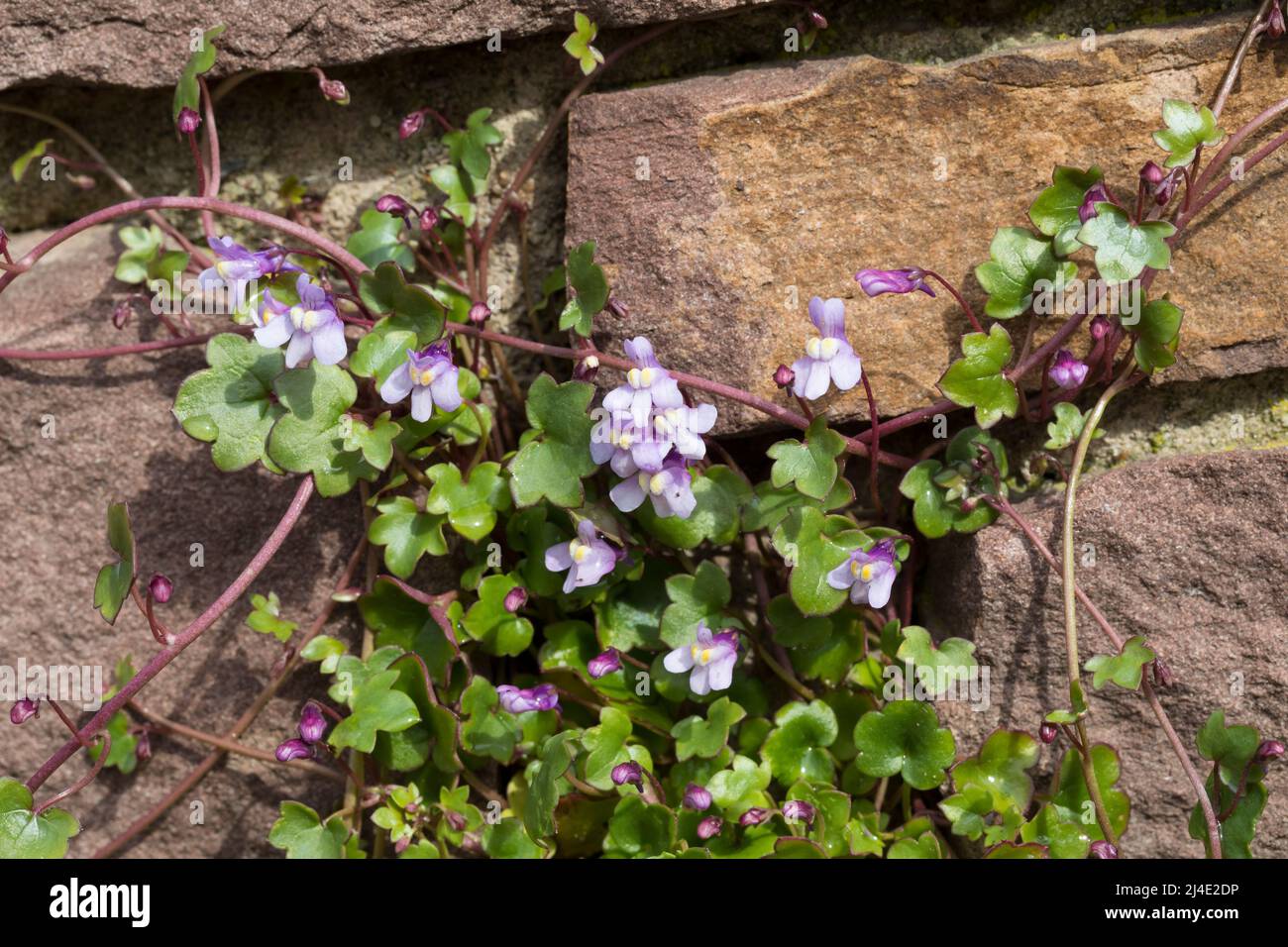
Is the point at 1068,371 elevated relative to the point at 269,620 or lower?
elevated

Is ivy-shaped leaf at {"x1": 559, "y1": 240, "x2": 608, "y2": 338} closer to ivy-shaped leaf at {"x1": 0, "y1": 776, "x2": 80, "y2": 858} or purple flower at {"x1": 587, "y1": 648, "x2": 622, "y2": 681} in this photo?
purple flower at {"x1": 587, "y1": 648, "x2": 622, "y2": 681}

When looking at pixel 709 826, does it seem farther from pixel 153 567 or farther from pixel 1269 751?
pixel 153 567

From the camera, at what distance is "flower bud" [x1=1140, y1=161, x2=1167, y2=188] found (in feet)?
6.27

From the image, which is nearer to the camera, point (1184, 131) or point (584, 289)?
point (1184, 131)

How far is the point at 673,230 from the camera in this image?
215 cm

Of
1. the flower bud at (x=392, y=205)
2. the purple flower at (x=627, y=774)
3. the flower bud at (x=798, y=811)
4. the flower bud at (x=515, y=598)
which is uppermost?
the flower bud at (x=392, y=205)

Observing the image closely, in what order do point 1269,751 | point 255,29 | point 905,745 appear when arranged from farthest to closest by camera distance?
1. point 255,29
2. point 905,745
3. point 1269,751

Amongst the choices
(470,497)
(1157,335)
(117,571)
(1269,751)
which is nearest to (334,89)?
(470,497)

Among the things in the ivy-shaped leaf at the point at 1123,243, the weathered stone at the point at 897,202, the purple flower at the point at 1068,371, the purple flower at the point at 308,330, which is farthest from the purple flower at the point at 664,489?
the ivy-shaped leaf at the point at 1123,243

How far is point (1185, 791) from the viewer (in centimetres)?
204

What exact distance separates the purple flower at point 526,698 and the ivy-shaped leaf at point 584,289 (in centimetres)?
62

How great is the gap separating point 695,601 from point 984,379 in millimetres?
622

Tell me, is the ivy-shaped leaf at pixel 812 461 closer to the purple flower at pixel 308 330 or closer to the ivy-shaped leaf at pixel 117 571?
the purple flower at pixel 308 330

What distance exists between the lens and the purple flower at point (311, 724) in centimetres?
204
